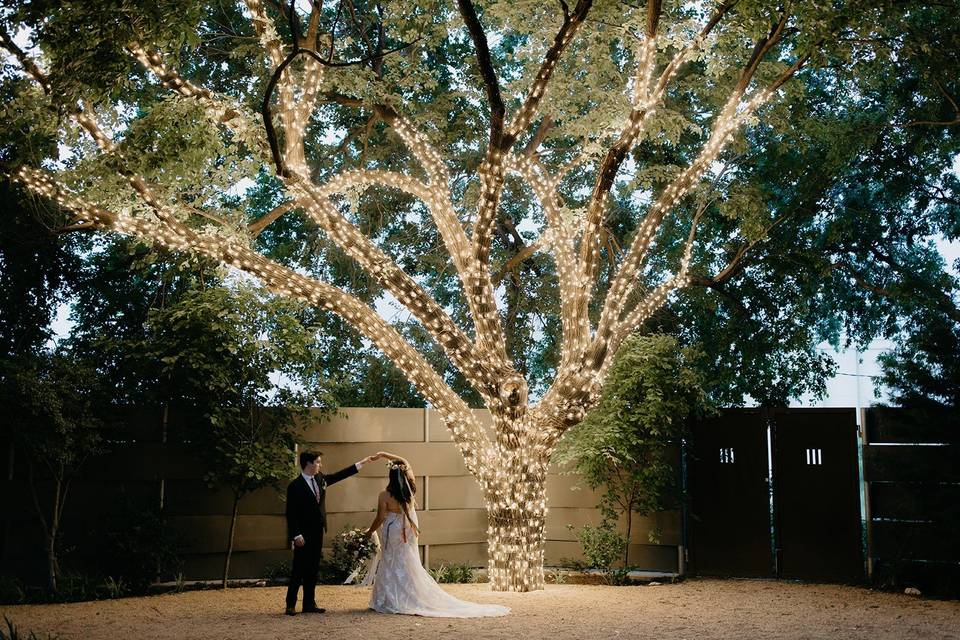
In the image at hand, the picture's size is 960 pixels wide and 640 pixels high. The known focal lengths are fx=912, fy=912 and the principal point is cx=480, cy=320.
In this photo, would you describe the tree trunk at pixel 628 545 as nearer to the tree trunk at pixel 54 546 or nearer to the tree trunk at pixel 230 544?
the tree trunk at pixel 230 544

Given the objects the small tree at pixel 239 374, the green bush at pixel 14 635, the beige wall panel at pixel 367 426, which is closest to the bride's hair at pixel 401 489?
the small tree at pixel 239 374

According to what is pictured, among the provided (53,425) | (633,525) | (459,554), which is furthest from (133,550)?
(633,525)

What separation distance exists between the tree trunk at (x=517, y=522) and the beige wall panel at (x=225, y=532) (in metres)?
A: 2.43

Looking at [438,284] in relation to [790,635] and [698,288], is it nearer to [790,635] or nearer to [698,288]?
[698,288]

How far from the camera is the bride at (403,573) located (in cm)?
763

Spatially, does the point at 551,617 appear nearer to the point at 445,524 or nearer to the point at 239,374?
the point at 445,524

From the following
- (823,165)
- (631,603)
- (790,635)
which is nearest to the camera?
(790,635)

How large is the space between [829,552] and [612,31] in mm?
6044

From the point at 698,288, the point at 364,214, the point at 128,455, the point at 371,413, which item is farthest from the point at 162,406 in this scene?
the point at 698,288

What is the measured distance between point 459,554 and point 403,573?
2898 millimetres

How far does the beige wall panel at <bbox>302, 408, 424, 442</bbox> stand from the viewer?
10.0 meters

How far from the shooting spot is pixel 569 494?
10969 mm

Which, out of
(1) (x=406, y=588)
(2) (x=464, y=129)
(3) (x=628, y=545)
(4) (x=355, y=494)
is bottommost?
(1) (x=406, y=588)

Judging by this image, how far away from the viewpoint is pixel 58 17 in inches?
229
